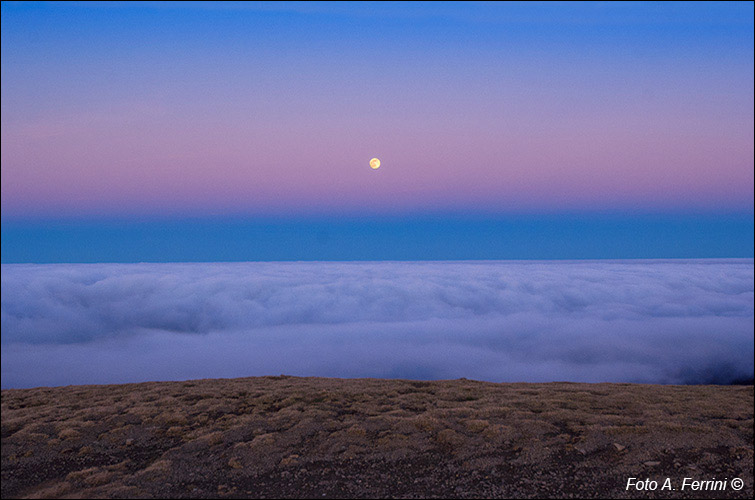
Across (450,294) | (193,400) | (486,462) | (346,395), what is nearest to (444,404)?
(346,395)

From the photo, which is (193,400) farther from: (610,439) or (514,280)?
(514,280)

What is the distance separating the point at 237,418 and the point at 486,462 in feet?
35.3

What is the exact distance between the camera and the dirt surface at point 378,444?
39.7 feet

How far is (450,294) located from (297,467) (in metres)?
118

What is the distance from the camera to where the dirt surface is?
1209 centimetres

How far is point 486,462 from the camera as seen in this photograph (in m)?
13.3

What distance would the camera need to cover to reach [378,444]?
1502cm

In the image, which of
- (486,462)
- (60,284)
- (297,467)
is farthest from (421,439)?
(60,284)

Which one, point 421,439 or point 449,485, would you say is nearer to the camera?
point 449,485

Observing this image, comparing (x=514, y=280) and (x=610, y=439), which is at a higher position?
(x=514, y=280)

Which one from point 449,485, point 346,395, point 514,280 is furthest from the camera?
point 514,280

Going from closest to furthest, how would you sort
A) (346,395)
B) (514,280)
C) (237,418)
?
(237,418)
(346,395)
(514,280)

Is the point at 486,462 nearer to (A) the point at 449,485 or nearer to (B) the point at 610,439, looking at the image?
(A) the point at 449,485

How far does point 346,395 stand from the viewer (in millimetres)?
22109
